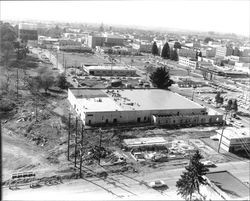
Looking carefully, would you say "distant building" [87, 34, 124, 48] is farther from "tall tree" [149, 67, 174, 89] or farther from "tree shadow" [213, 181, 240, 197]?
"tree shadow" [213, 181, 240, 197]

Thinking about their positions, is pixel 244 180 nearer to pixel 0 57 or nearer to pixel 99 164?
pixel 99 164

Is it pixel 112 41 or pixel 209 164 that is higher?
pixel 112 41

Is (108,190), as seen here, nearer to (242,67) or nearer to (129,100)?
(129,100)

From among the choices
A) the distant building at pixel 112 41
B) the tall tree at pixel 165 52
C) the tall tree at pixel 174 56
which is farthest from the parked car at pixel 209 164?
the distant building at pixel 112 41

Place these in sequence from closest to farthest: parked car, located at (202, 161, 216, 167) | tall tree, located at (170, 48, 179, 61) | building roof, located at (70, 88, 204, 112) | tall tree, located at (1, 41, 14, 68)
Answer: parked car, located at (202, 161, 216, 167), building roof, located at (70, 88, 204, 112), tall tree, located at (1, 41, 14, 68), tall tree, located at (170, 48, 179, 61)

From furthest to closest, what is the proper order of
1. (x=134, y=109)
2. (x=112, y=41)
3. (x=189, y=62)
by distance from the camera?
(x=112, y=41) < (x=189, y=62) < (x=134, y=109)

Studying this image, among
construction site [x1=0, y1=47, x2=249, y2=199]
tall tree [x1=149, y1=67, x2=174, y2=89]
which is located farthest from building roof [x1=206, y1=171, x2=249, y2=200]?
tall tree [x1=149, y1=67, x2=174, y2=89]

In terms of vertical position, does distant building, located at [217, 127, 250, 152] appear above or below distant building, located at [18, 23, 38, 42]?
below

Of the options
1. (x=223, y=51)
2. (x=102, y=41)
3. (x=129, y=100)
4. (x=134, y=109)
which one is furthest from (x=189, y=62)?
(x=134, y=109)
